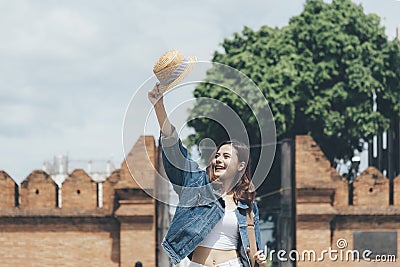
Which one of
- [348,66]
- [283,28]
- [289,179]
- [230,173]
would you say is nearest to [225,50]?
[283,28]

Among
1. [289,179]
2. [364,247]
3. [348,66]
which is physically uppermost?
[348,66]

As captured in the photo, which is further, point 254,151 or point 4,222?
point 254,151

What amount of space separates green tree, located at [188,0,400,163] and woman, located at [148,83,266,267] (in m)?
17.1

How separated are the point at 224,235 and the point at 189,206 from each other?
257 millimetres

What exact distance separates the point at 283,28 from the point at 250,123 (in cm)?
333

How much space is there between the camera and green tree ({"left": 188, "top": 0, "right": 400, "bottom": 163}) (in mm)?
22562

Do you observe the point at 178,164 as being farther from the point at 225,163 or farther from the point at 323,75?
the point at 323,75

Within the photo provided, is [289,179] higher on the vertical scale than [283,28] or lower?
lower

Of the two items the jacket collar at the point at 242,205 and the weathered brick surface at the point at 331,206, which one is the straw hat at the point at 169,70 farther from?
the weathered brick surface at the point at 331,206

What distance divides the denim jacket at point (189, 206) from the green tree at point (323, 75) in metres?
17.1

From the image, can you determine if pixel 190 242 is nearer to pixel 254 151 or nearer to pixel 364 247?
pixel 364 247

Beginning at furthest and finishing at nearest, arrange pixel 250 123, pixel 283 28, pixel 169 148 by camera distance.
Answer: pixel 283 28 < pixel 250 123 < pixel 169 148

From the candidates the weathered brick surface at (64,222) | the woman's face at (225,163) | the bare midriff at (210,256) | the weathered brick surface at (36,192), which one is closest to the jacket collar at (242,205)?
the woman's face at (225,163)

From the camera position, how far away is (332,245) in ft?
56.0
